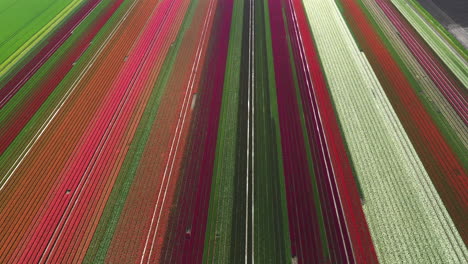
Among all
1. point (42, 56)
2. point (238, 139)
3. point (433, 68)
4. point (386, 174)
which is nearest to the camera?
point (386, 174)

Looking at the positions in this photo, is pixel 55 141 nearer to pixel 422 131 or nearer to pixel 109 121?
pixel 109 121

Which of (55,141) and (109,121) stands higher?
(109,121)

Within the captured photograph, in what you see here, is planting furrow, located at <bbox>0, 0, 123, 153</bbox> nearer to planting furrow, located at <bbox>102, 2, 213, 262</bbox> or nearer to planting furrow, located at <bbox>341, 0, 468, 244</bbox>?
planting furrow, located at <bbox>102, 2, 213, 262</bbox>

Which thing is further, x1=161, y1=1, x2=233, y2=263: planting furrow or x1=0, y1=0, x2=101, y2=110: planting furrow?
x1=0, y1=0, x2=101, y2=110: planting furrow

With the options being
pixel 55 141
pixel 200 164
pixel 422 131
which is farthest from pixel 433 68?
pixel 55 141

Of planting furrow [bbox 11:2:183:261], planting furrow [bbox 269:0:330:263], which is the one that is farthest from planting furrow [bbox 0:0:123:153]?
planting furrow [bbox 269:0:330:263]

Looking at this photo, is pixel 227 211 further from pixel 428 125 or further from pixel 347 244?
pixel 428 125

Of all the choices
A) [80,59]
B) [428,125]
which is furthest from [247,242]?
[80,59]

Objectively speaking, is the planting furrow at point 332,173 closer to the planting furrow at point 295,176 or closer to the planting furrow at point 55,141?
the planting furrow at point 295,176
